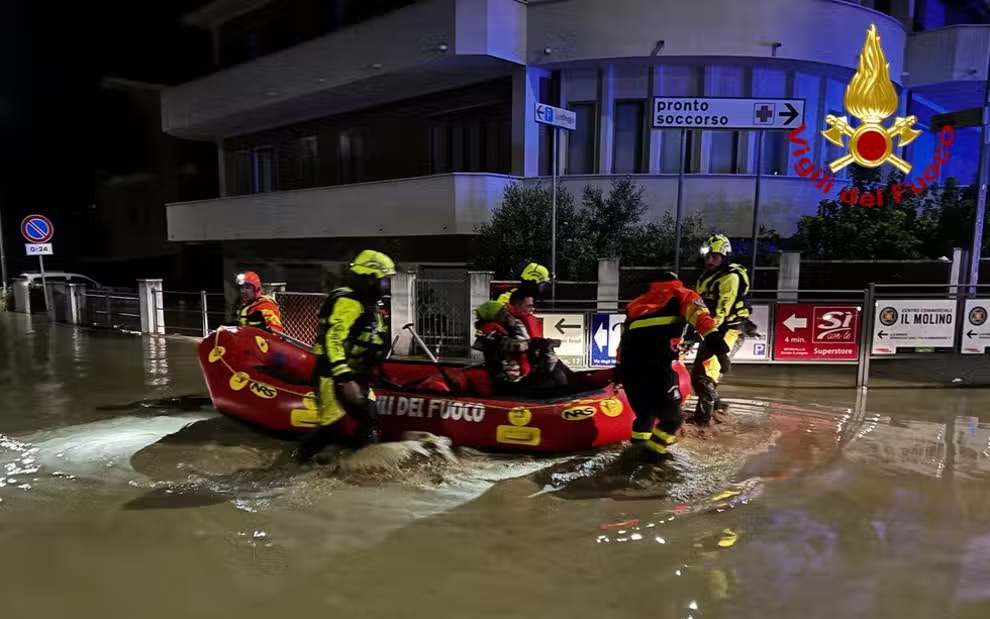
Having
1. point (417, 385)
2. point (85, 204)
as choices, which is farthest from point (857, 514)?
point (85, 204)

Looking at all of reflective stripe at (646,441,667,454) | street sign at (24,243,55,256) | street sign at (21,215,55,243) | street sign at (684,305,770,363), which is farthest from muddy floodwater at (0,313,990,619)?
street sign at (21,215,55,243)

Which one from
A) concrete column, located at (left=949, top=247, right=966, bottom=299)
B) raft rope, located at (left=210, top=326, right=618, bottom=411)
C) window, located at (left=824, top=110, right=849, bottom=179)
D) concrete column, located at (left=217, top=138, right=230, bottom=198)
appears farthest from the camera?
concrete column, located at (left=217, top=138, right=230, bottom=198)

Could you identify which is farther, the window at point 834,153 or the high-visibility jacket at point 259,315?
the window at point 834,153

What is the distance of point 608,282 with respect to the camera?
33.2 feet

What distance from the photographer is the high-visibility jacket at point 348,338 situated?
4.77 m

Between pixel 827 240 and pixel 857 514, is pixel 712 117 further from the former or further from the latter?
pixel 857 514

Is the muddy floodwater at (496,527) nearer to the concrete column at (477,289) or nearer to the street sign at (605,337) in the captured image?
the street sign at (605,337)

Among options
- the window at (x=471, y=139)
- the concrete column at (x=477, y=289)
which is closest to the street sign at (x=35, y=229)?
the window at (x=471, y=139)

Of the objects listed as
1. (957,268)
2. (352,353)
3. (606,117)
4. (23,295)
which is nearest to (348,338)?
(352,353)

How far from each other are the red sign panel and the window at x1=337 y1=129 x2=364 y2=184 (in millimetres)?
12965

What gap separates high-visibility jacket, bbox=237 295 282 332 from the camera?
695 centimetres

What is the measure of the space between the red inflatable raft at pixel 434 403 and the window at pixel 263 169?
1612cm

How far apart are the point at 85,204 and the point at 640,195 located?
27.6 meters

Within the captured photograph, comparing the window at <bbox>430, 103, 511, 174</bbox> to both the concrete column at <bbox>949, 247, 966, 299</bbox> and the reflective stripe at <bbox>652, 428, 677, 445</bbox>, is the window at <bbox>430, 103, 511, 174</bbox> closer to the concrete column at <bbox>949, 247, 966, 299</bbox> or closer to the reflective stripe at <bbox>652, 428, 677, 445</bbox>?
the concrete column at <bbox>949, 247, 966, 299</bbox>
